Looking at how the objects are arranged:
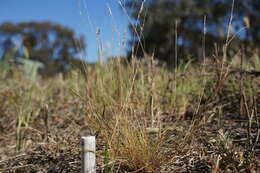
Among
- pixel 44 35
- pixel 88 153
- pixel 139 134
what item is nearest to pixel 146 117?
pixel 139 134

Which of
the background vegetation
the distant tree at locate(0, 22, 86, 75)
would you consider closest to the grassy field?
the background vegetation

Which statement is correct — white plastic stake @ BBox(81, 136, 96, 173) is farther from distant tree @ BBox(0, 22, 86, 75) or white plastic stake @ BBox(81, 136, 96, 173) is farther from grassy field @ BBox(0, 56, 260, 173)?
distant tree @ BBox(0, 22, 86, 75)

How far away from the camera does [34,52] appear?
2375cm

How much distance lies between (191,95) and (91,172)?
51.4 inches

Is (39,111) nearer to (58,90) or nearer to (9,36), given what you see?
(58,90)

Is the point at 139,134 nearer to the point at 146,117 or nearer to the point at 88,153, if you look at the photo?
the point at 88,153

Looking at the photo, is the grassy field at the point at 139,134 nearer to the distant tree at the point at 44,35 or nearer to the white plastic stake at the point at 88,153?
the white plastic stake at the point at 88,153

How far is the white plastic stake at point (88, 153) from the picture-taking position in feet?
2.78

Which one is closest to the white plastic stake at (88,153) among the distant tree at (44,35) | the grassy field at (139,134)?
the grassy field at (139,134)

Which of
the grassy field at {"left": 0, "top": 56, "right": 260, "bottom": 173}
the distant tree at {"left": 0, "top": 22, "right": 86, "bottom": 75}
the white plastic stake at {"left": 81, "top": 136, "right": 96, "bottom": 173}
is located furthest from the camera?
the distant tree at {"left": 0, "top": 22, "right": 86, "bottom": 75}

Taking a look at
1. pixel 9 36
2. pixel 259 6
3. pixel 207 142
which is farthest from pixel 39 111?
pixel 9 36

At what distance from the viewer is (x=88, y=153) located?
85 centimetres

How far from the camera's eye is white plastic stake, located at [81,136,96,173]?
2.78ft

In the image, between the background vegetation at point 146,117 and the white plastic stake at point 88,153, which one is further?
the background vegetation at point 146,117
